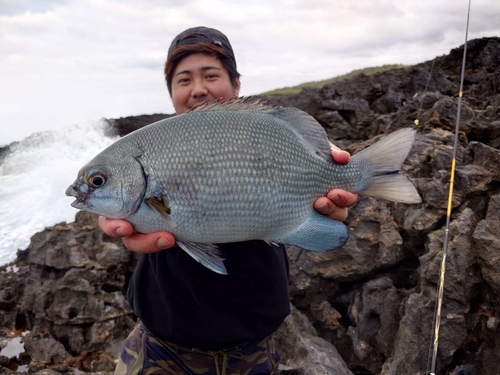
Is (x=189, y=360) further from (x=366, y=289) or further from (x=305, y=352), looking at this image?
(x=366, y=289)

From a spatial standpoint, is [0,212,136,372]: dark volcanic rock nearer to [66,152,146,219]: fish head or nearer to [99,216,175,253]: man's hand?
[99,216,175,253]: man's hand

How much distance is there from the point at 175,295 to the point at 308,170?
1.25 m

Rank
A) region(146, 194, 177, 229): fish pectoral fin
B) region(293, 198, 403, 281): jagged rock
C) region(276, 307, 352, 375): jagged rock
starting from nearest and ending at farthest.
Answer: region(146, 194, 177, 229): fish pectoral fin < region(276, 307, 352, 375): jagged rock < region(293, 198, 403, 281): jagged rock

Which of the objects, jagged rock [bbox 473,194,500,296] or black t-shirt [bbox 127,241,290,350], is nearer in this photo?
black t-shirt [bbox 127,241,290,350]

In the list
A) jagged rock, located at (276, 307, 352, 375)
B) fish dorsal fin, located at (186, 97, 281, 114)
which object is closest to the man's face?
fish dorsal fin, located at (186, 97, 281, 114)

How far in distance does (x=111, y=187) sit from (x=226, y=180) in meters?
0.65

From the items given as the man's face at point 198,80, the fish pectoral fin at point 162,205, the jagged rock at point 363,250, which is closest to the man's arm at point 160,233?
the fish pectoral fin at point 162,205

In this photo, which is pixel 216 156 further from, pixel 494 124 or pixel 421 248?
pixel 494 124

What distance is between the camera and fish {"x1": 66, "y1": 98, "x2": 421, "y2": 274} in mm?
1957

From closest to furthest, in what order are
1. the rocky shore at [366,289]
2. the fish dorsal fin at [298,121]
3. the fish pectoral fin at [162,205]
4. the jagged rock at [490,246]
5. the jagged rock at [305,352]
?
the fish pectoral fin at [162,205], the fish dorsal fin at [298,121], the jagged rock at [490,246], the rocky shore at [366,289], the jagged rock at [305,352]

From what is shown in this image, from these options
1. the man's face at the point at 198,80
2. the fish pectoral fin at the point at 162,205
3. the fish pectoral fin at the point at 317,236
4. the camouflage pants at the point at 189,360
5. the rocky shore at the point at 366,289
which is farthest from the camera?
the rocky shore at the point at 366,289

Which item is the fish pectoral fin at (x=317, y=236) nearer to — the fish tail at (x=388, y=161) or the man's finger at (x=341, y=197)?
the man's finger at (x=341, y=197)

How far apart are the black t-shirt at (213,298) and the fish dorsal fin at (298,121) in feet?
2.79

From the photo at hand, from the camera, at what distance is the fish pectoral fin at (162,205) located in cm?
194
